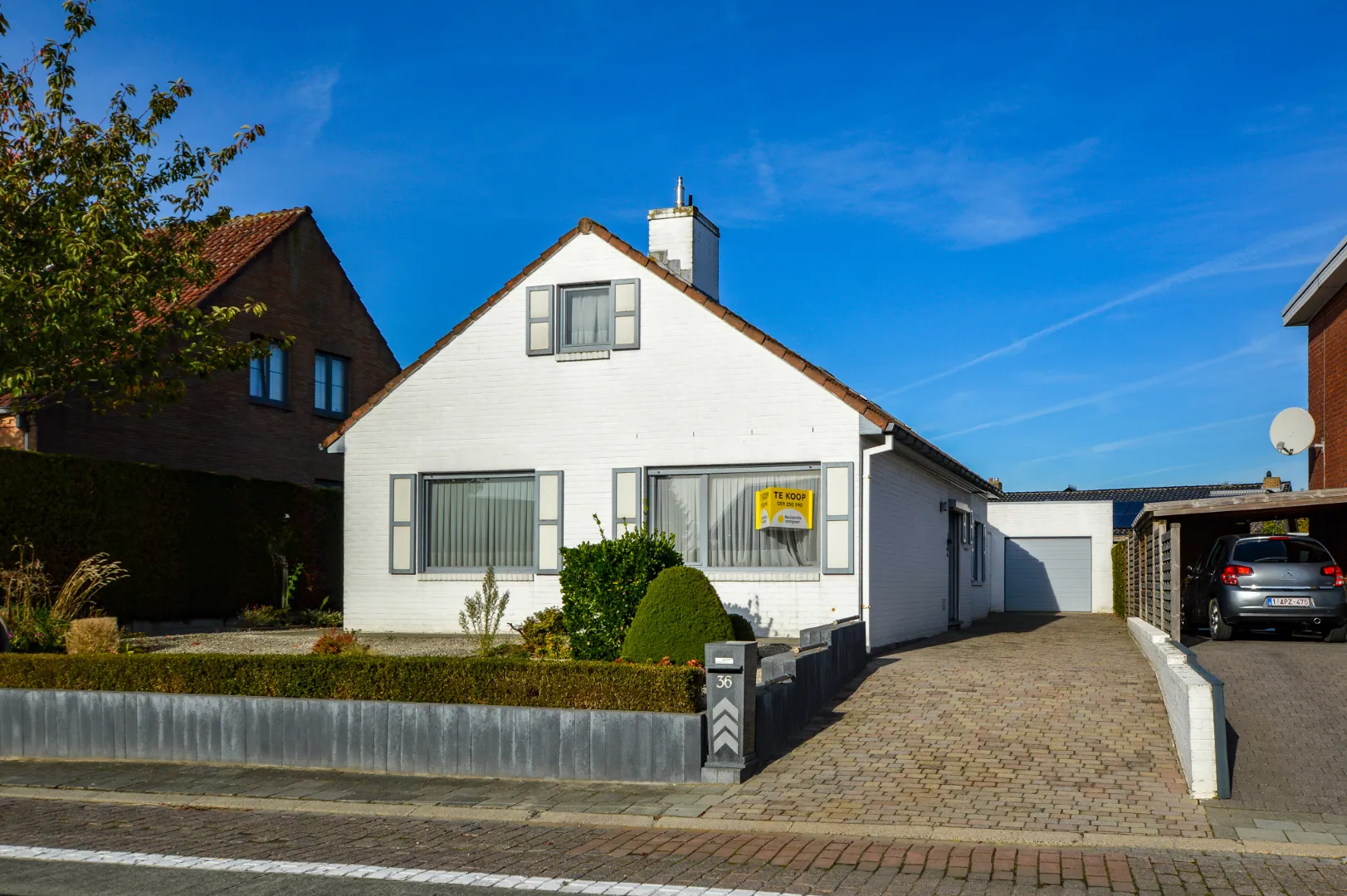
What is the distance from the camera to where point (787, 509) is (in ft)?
54.9

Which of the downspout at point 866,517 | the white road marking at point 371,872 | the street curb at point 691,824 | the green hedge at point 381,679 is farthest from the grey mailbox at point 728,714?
the downspout at point 866,517

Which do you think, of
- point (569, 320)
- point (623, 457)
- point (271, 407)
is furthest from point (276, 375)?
point (623, 457)

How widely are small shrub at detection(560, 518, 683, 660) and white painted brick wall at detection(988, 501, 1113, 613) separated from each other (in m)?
21.4

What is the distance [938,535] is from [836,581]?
5.85 metres

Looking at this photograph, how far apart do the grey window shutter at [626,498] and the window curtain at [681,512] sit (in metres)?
0.27

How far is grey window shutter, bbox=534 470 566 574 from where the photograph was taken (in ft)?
59.0

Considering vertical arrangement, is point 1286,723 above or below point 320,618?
below

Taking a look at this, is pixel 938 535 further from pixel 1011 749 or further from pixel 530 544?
pixel 1011 749

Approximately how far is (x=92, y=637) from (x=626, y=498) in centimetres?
706

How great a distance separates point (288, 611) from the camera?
68.3 ft

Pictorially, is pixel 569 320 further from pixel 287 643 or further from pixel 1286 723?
pixel 1286 723

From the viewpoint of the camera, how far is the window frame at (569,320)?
1805 centimetres

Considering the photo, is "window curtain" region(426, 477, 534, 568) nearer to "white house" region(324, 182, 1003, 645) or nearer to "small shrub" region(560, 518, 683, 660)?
"white house" region(324, 182, 1003, 645)

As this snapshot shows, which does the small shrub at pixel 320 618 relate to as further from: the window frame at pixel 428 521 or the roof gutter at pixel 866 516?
the roof gutter at pixel 866 516
